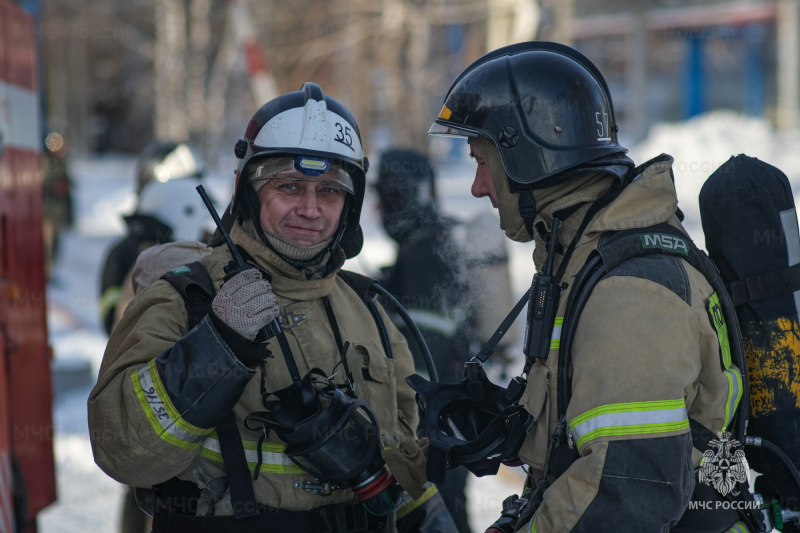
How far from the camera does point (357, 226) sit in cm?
308

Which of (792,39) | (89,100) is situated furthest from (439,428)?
(89,100)

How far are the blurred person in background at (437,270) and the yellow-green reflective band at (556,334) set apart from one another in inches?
83.8

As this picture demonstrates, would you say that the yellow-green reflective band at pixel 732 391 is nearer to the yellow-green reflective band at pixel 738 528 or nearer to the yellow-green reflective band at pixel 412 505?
the yellow-green reflective band at pixel 738 528

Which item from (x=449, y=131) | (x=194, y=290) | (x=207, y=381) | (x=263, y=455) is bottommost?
(x=263, y=455)

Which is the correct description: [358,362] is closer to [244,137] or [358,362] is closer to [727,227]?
[244,137]

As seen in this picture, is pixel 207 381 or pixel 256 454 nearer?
pixel 207 381

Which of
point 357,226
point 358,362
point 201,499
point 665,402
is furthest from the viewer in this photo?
point 357,226

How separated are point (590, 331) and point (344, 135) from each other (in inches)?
50.4

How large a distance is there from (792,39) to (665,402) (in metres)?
23.4

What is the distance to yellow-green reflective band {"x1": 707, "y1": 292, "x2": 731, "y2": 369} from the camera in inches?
81.7

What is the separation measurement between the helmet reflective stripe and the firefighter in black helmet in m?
0.40

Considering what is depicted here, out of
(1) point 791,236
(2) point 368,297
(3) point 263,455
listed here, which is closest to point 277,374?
(3) point 263,455

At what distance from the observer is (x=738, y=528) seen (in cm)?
220

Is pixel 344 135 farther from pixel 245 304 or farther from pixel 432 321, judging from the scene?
pixel 432 321
